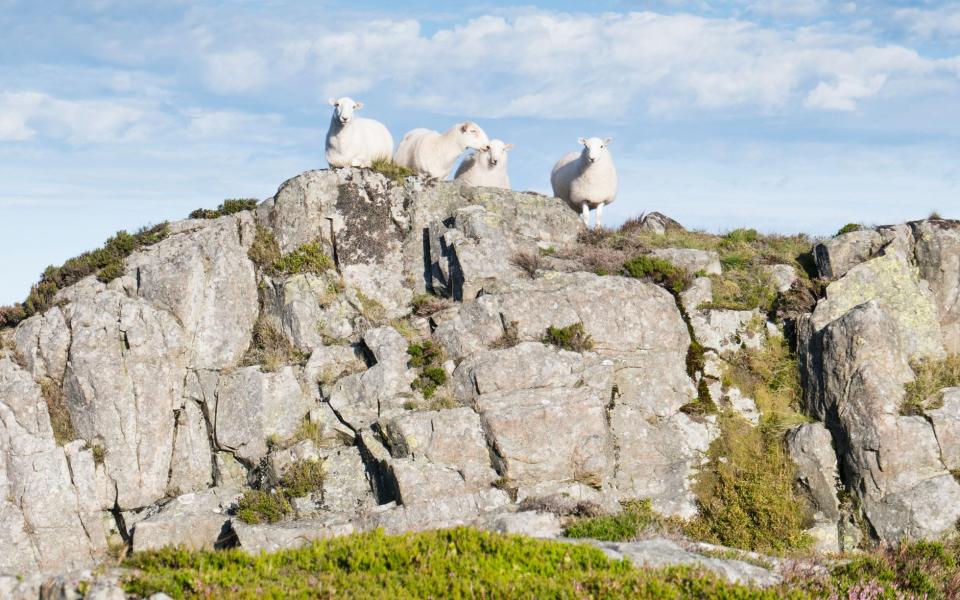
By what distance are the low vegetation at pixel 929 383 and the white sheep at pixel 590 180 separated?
37.5ft

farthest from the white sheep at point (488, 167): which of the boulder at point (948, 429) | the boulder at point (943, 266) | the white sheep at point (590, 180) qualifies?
the boulder at point (948, 429)

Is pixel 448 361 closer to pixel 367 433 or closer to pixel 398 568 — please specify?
pixel 367 433

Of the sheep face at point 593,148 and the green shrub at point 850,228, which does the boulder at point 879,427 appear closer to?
the green shrub at point 850,228

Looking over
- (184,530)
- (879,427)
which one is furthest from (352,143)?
(879,427)

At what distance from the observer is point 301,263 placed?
24984mm

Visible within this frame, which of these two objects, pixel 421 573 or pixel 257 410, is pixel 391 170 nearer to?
A: pixel 257 410

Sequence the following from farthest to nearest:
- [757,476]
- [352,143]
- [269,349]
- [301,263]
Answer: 1. [352,143]
2. [301,263]
3. [269,349]
4. [757,476]

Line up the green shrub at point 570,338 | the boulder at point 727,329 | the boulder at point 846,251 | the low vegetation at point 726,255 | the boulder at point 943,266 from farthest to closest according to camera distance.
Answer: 1. the boulder at point 846,251
2. the low vegetation at point 726,255
3. the boulder at point 943,266
4. the boulder at point 727,329
5. the green shrub at point 570,338

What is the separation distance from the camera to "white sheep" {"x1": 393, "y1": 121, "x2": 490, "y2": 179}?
29562 millimetres

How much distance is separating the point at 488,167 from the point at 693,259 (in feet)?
28.1

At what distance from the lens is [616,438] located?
70.0 feet

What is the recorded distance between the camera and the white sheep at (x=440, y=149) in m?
29.6

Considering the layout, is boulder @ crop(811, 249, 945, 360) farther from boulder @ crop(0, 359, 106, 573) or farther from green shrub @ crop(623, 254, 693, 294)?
boulder @ crop(0, 359, 106, 573)

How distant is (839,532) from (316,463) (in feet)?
42.6
